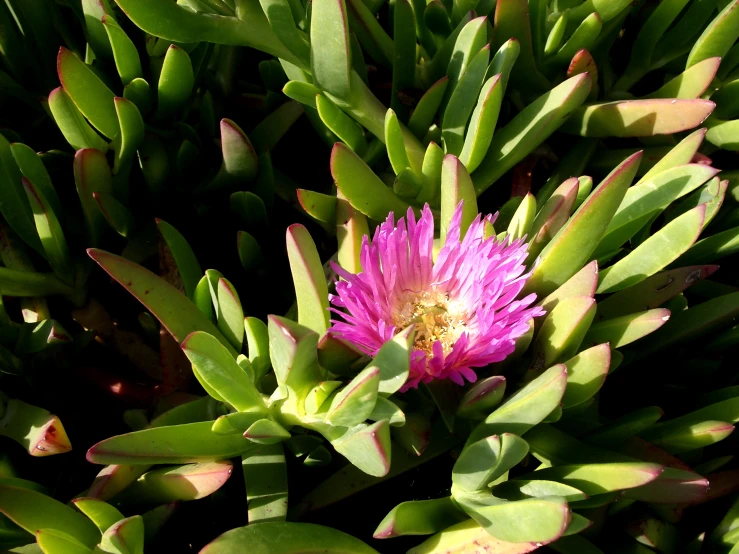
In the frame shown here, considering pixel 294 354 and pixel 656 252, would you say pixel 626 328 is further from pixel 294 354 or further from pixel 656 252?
pixel 294 354

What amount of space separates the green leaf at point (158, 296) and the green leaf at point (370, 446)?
21 cm

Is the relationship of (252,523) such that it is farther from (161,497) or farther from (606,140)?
(606,140)

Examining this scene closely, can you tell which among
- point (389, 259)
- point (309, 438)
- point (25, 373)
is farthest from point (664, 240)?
point (25, 373)

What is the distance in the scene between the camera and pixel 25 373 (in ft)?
2.59

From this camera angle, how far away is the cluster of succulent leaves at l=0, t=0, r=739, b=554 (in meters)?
0.64

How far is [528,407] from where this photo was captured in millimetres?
611

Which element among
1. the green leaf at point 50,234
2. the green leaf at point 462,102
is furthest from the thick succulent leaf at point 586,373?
the green leaf at point 50,234

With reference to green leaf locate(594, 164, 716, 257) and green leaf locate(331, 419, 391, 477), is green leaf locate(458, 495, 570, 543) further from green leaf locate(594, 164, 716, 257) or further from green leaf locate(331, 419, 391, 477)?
green leaf locate(594, 164, 716, 257)

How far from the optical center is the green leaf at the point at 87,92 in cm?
76

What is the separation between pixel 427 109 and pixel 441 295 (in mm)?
249

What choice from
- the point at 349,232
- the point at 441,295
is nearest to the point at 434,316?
the point at 441,295

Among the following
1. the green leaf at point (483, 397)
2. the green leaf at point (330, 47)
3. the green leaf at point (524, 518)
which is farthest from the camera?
the green leaf at point (330, 47)

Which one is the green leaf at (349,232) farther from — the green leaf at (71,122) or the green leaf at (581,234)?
the green leaf at (71,122)

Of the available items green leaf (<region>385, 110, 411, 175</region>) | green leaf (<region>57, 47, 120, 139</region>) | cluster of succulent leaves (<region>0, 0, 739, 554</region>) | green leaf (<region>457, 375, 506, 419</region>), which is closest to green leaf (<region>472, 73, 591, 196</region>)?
cluster of succulent leaves (<region>0, 0, 739, 554</region>)
